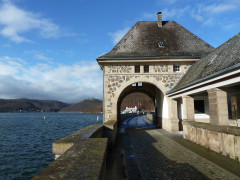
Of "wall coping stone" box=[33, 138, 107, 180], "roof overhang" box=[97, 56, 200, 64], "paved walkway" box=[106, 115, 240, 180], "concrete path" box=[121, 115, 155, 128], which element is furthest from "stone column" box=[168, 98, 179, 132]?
"wall coping stone" box=[33, 138, 107, 180]

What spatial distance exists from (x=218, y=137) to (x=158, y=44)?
31.2 feet

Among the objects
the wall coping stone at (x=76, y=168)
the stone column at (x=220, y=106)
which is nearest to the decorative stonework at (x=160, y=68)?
the stone column at (x=220, y=106)

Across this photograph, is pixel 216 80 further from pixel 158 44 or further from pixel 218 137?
pixel 158 44

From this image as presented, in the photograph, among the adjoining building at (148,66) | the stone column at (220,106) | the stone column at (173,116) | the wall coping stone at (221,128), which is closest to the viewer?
the wall coping stone at (221,128)

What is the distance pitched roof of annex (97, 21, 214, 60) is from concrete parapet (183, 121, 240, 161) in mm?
5936

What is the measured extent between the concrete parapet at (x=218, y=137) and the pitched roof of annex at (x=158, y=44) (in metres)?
5.94

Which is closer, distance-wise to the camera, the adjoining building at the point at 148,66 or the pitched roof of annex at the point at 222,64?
the pitched roof of annex at the point at 222,64

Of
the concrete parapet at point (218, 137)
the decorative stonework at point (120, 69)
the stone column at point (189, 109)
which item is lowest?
the concrete parapet at point (218, 137)

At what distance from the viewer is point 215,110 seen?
7.44 metres

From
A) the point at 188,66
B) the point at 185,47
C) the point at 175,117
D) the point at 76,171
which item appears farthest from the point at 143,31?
the point at 76,171

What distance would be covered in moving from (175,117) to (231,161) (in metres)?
7.23

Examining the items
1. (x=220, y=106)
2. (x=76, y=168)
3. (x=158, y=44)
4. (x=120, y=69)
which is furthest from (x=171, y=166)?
(x=158, y=44)

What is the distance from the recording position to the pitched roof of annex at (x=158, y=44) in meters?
13.1

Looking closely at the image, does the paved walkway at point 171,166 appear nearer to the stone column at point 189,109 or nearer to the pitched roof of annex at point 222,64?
the stone column at point 189,109
